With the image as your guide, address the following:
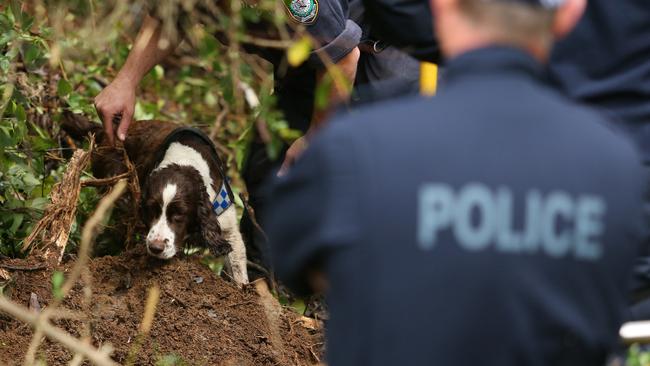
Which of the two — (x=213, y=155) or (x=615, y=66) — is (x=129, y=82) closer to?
(x=213, y=155)

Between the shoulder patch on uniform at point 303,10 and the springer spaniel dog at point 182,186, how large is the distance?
1420 millimetres

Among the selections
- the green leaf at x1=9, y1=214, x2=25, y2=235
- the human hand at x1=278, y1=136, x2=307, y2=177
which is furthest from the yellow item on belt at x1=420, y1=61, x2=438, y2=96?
the green leaf at x1=9, y1=214, x2=25, y2=235

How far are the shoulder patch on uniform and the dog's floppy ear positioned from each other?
154cm

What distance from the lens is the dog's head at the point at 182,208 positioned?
5797mm

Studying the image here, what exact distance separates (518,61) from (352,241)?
469 millimetres

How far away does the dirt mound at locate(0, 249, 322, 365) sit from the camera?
180 inches

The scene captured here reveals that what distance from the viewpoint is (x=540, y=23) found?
2.14 metres

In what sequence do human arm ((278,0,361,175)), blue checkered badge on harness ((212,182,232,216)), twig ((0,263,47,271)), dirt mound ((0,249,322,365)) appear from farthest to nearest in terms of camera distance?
1. blue checkered badge on harness ((212,182,232,216))
2. human arm ((278,0,361,175))
3. twig ((0,263,47,271))
4. dirt mound ((0,249,322,365))

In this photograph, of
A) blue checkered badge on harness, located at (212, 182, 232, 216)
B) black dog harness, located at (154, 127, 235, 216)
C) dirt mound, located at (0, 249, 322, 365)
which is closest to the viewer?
dirt mound, located at (0, 249, 322, 365)

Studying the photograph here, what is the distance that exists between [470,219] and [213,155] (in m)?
4.22

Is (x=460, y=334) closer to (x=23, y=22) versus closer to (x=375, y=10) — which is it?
(x=375, y=10)

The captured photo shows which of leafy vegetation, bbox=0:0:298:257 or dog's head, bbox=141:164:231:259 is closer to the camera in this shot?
leafy vegetation, bbox=0:0:298:257

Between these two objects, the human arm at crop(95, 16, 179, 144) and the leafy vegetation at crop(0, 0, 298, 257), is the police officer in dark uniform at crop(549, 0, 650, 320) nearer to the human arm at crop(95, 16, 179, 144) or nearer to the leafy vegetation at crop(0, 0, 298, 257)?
the leafy vegetation at crop(0, 0, 298, 257)

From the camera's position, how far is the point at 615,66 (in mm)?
3318
